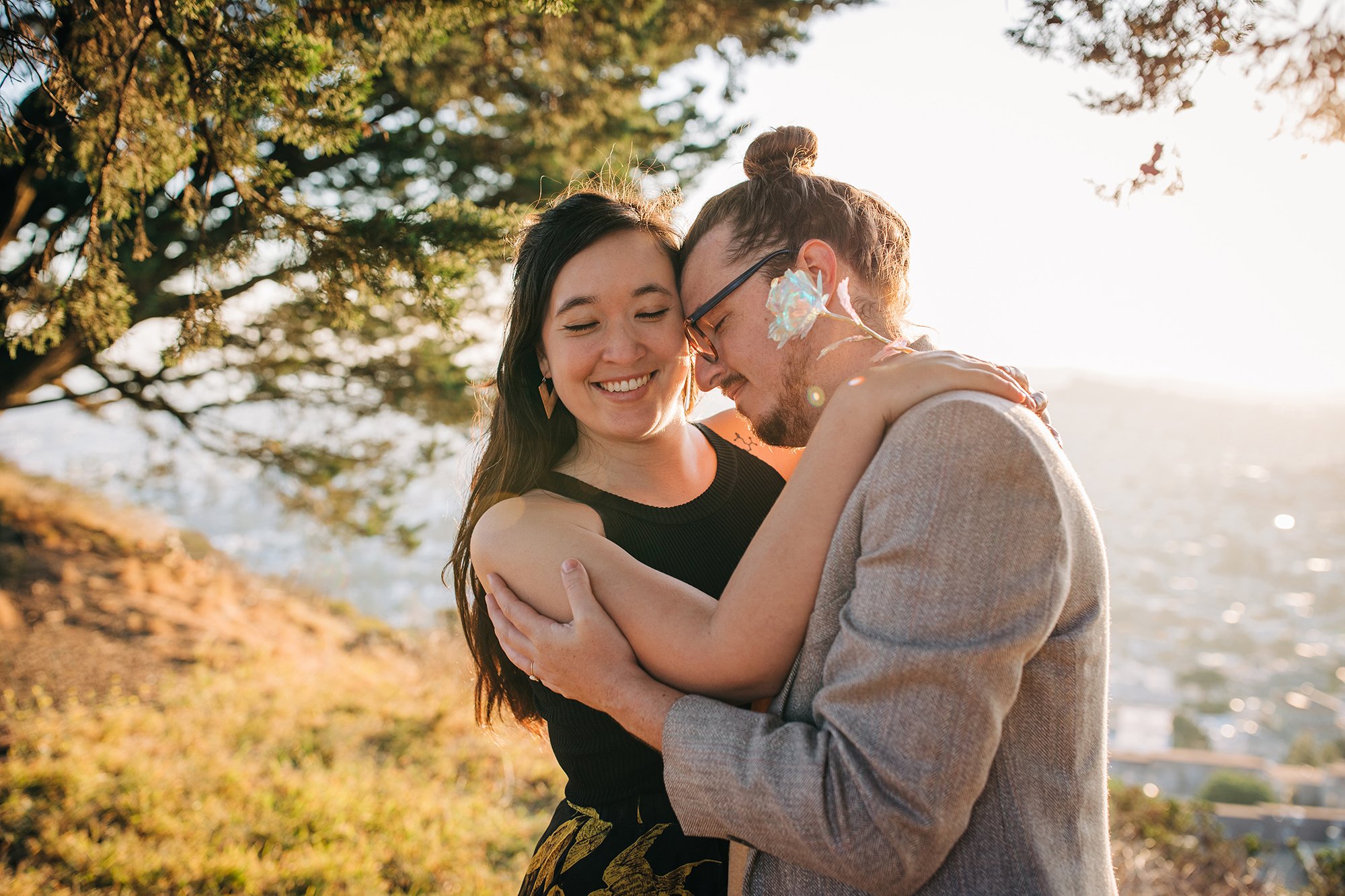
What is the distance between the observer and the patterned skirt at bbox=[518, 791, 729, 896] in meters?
1.95

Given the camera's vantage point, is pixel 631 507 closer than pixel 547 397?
Yes

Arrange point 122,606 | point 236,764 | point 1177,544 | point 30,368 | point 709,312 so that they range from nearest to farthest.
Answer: point 709,312, point 236,764, point 30,368, point 122,606, point 1177,544

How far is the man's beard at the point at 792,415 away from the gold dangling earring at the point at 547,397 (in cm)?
72

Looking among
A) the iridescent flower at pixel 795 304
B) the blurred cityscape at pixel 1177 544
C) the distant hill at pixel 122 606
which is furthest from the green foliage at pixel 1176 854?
the distant hill at pixel 122 606

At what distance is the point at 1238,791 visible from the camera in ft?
32.9

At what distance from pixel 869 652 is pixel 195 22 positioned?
8.38ft

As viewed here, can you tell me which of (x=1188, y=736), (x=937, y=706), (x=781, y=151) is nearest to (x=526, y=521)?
(x=937, y=706)

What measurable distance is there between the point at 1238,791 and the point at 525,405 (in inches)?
469

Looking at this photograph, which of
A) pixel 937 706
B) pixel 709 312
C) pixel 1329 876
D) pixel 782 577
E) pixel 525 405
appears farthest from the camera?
pixel 1329 876

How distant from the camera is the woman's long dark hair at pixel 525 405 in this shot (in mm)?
2254

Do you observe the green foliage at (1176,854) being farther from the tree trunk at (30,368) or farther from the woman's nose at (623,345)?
the tree trunk at (30,368)

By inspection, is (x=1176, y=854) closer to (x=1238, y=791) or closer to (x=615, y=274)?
(x=615, y=274)

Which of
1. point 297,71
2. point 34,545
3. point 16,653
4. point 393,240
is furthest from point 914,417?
point 34,545

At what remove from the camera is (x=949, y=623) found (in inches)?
47.3
